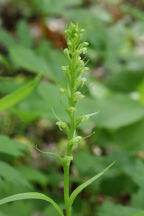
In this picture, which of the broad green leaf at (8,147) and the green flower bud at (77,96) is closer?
the green flower bud at (77,96)

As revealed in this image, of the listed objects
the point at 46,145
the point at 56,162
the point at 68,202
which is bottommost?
the point at 46,145

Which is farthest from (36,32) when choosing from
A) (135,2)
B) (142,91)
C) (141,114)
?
(141,114)

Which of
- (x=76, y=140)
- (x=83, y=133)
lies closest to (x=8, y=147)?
(x=76, y=140)

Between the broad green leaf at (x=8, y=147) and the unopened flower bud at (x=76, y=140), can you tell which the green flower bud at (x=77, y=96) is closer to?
the unopened flower bud at (x=76, y=140)

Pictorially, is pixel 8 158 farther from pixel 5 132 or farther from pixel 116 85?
pixel 116 85

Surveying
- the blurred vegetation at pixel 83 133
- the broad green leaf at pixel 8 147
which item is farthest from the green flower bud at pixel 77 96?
the broad green leaf at pixel 8 147

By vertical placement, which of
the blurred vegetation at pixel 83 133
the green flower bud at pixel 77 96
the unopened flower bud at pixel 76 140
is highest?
the green flower bud at pixel 77 96

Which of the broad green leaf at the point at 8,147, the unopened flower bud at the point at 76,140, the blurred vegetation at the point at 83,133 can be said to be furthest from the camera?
the blurred vegetation at the point at 83,133

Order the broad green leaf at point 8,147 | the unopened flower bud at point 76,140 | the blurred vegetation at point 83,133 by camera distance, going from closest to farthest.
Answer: the unopened flower bud at point 76,140 < the broad green leaf at point 8,147 < the blurred vegetation at point 83,133

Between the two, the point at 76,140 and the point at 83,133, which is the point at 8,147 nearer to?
the point at 76,140

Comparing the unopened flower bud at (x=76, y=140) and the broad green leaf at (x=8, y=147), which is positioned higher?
the unopened flower bud at (x=76, y=140)

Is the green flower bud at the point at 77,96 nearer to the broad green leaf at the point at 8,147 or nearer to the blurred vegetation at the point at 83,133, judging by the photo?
the blurred vegetation at the point at 83,133
